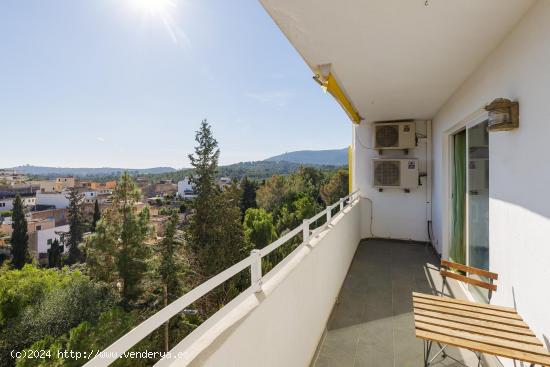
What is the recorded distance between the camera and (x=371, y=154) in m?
5.74

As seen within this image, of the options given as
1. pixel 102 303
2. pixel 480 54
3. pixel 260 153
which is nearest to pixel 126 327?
pixel 102 303

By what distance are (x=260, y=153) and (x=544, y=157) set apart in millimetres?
64509

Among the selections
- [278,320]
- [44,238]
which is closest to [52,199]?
[44,238]

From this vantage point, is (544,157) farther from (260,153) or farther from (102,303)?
(260,153)

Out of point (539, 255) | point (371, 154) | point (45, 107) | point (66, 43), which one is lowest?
point (539, 255)

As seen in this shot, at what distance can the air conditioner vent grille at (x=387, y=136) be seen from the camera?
17.0 feet

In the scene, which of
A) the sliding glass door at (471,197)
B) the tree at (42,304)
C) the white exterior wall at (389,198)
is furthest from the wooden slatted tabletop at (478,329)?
the tree at (42,304)

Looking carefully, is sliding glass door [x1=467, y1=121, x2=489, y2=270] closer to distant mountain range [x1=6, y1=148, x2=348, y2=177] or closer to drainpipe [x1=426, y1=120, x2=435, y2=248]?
drainpipe [x1=426, y1=120, x2=435, y2=248]

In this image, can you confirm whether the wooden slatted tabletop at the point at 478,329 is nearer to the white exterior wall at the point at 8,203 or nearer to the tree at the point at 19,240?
the tree at the point at 19,240

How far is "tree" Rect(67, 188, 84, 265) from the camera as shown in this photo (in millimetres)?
34438

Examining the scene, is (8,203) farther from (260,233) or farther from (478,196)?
(478,196)

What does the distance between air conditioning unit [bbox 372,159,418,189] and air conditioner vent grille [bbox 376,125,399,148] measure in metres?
0.30

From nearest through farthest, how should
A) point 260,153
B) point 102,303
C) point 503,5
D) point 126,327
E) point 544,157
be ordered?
point 544,157, point 503,5, point 126,327, point 102,303, point 260,153

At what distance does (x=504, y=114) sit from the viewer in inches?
70.3
